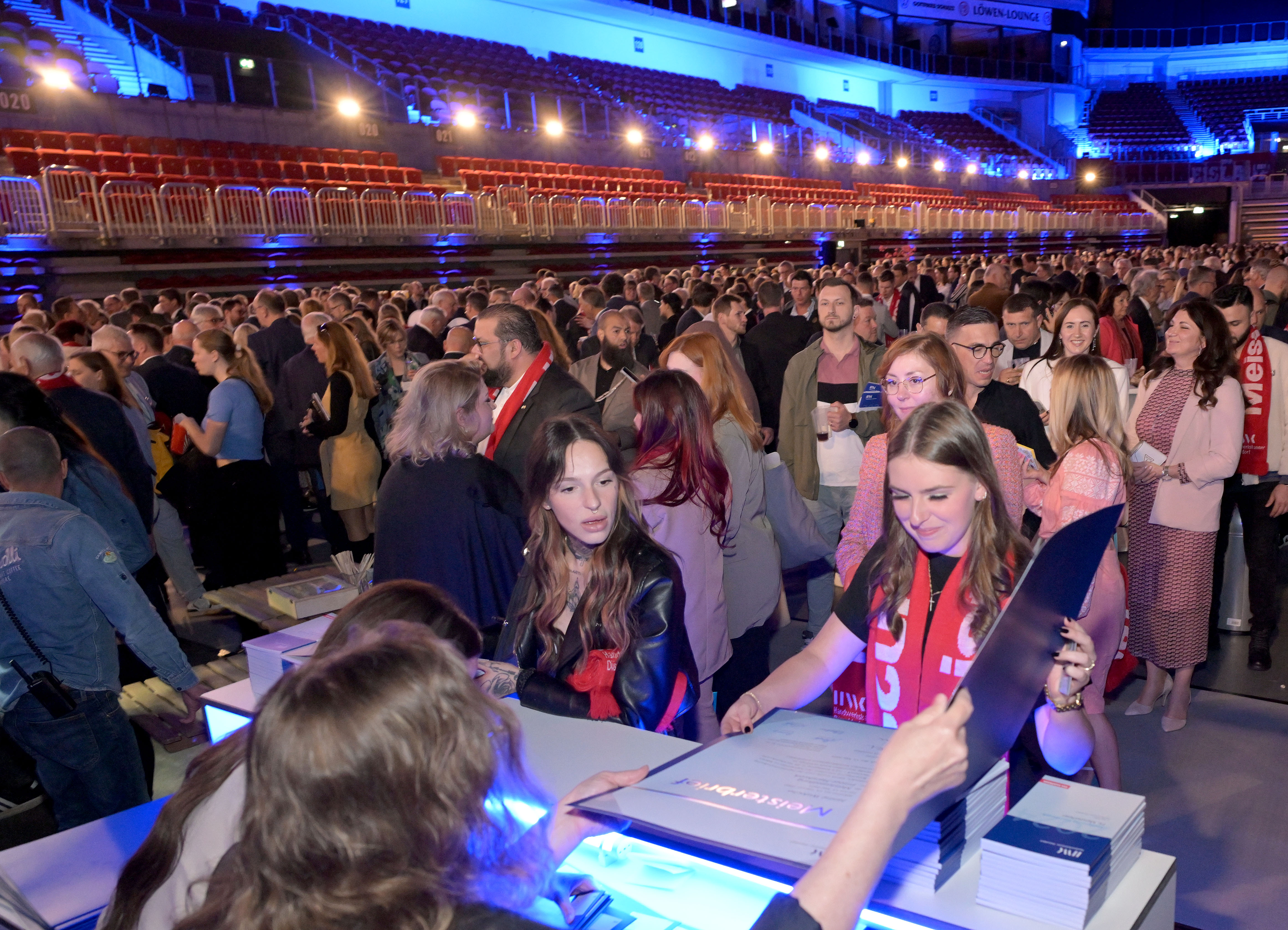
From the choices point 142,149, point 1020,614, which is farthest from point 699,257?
point 1020,614

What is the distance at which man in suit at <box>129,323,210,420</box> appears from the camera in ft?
18.1

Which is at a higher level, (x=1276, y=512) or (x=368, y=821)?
(x=368, y=821)

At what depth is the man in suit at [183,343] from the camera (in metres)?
5.98

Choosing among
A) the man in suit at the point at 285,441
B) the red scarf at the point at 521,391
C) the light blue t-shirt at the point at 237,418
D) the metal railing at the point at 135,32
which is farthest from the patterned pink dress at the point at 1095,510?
the metal railing at the point at 135,32

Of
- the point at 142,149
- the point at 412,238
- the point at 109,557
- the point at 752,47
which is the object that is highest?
the point at 752,47

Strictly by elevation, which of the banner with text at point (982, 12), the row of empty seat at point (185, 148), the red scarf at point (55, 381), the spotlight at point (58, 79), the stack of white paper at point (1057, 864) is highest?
the banner with text at point (982, 12)

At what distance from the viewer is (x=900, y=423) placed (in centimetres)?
302

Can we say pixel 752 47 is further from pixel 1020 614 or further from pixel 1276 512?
pixel 1020 614

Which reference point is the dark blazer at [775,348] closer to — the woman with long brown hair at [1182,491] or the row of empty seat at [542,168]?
the woman with long brown hair at [1182,491]

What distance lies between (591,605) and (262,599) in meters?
2.37

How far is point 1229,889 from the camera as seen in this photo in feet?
8.95

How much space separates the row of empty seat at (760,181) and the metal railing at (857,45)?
226 inches

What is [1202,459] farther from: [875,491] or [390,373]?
[390,373]

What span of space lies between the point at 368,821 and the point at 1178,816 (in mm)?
3151
